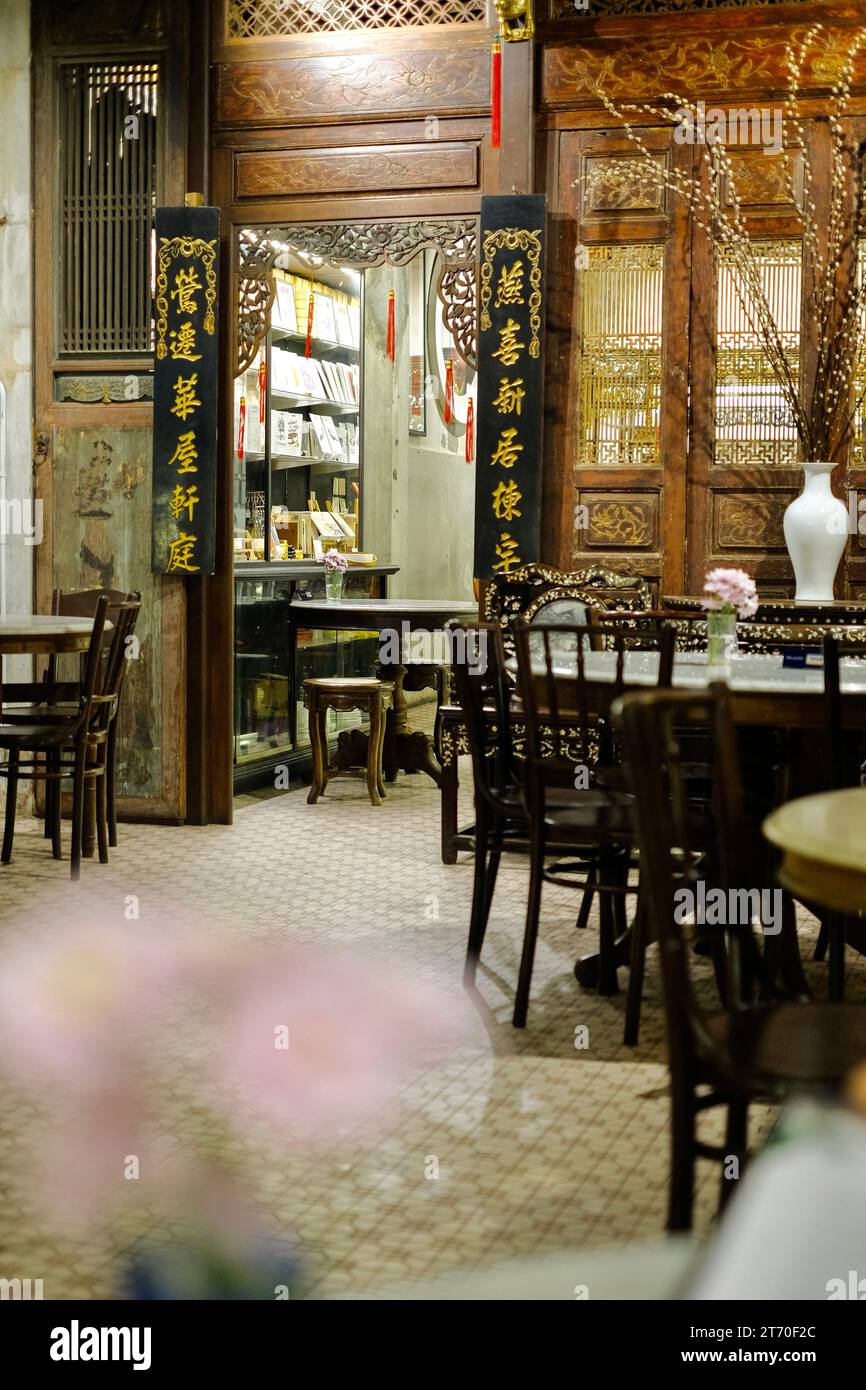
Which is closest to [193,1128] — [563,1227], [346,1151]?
[346,1151]

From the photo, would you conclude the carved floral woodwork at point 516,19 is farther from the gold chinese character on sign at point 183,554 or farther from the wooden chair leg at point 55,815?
the wooden chair leg at point 55,815

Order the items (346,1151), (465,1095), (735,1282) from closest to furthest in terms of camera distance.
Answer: (735,1282), (346,1151), (465,1095)

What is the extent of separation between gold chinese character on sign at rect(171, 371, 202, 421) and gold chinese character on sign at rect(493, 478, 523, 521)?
132 cm

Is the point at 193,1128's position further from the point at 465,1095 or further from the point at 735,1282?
the point at 735,1282

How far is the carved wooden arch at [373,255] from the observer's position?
6.29 m

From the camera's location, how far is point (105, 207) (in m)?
6.57

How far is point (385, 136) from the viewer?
6207 mm

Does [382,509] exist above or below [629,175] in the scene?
below

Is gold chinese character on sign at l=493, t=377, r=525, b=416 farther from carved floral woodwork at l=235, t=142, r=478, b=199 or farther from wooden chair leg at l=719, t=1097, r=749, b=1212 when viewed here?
wooden chair leg at l=719, t=1097, r=749, b=1212

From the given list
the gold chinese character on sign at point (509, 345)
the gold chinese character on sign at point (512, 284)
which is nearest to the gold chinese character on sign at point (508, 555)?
the gold chinese character on sign at point (509, 345)

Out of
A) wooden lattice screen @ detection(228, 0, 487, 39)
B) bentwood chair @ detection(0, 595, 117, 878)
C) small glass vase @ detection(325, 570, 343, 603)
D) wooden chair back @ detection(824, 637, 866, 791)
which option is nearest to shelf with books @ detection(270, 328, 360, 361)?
small glass vase @ detection(325, 570, 343, 603)

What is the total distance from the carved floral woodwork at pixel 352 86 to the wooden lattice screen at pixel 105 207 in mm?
407

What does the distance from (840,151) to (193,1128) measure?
440 centimetres

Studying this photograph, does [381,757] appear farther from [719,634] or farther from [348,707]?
[719,634]
